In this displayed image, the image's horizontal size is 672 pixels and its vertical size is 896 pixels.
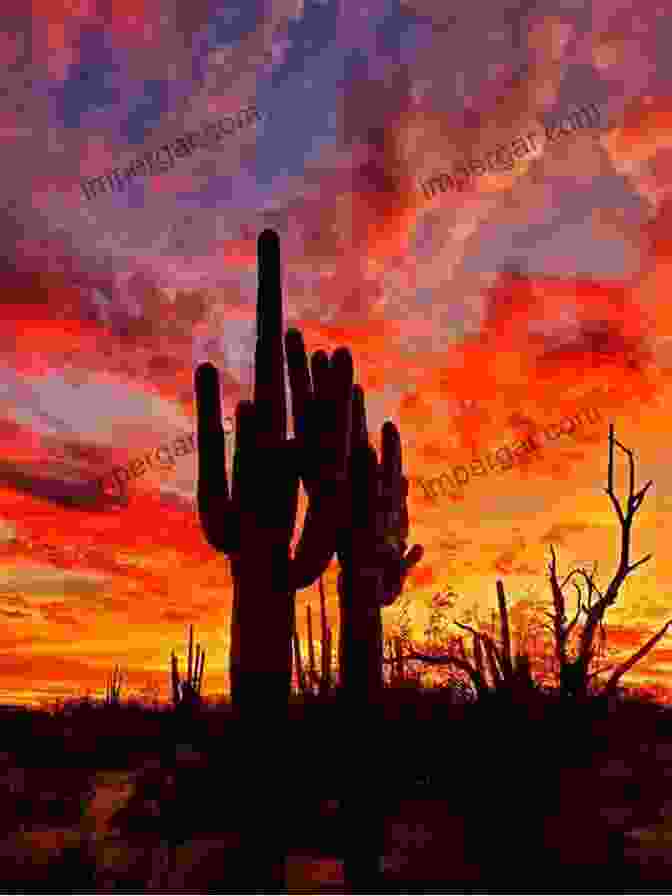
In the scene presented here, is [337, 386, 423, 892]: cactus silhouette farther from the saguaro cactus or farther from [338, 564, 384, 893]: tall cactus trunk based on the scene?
the saguaro cactus

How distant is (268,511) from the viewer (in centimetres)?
753

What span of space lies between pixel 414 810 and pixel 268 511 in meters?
4.36

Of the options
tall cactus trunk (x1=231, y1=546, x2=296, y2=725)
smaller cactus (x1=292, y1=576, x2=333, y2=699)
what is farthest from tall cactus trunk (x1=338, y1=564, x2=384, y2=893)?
smaller cactus (x1=292, y1=576, x2=333, y2=699)

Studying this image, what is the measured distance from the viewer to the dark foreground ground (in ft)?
26.3

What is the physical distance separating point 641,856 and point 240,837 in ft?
11.6

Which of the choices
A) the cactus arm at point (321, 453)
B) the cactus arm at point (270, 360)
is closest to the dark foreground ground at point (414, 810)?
the cactus arm at point (321, 453)

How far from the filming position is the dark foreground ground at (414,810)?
803 centimetres

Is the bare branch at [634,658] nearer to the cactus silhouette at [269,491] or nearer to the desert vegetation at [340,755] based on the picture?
the desert vegetation at [340,755]

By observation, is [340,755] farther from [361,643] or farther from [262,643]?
[262,643]

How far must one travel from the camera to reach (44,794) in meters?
12.8

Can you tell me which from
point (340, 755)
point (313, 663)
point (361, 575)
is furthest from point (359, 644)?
point (313, 663)

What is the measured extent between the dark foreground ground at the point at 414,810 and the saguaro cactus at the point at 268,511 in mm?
223

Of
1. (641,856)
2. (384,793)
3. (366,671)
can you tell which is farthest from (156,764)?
(641,856)

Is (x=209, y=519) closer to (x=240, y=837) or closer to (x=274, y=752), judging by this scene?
(x=274, y=752)
